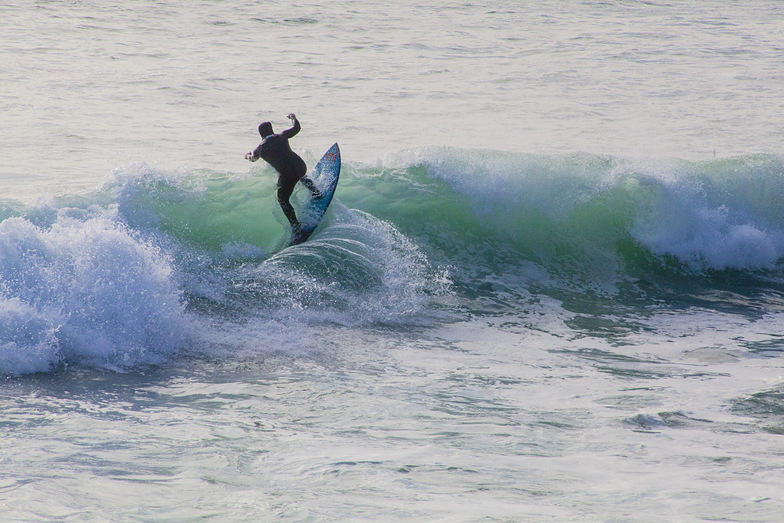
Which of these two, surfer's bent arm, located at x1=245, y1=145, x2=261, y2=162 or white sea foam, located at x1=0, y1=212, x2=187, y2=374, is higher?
surfer's bent arm, located at x1=245, y1=145, x2=261, y2=162

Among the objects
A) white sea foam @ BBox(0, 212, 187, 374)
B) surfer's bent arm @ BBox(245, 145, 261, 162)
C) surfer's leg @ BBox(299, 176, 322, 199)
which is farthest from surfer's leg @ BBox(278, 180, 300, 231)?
white sea foam @ BBox(0, 212, 187, 374)

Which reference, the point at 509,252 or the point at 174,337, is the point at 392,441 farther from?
the point at 509,252

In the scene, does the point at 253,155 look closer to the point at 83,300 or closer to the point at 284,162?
the point at 284,162

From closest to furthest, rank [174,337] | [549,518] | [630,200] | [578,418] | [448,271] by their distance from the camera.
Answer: [549,518] → [578,418] → [174,337] → [448,271] → [630,200]

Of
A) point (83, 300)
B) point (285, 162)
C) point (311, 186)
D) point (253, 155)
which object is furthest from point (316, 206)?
point (83, 300)

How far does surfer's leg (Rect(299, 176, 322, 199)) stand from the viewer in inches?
352

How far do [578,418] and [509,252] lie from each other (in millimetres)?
4557

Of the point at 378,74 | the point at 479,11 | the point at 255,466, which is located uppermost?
the point at 479,11

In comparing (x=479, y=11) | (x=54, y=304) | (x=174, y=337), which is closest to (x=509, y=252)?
(x=174, y=337)

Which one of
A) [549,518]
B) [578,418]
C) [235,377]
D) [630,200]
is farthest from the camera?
[630,200]

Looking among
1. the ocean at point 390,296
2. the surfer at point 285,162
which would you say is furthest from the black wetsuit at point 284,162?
the ocean at point 390,296

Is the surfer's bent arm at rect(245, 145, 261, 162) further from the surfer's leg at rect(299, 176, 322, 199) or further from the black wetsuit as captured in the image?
the surfer's leg at rect(299, 176, 322, 199)

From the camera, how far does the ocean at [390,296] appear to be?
426 centimetres

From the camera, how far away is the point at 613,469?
4344mm
